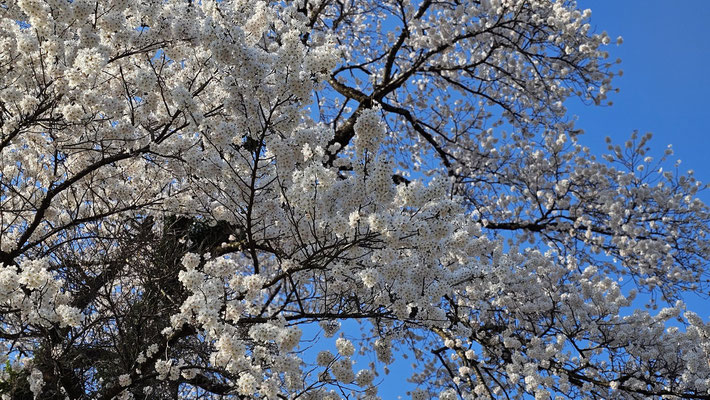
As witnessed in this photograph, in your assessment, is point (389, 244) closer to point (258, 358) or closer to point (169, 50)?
point (258, 358)

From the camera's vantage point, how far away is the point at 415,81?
11.0 meters

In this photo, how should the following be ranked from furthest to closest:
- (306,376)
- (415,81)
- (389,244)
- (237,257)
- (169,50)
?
(415,81) < (237,257) < (169,50) < (306,376) < (389,244)

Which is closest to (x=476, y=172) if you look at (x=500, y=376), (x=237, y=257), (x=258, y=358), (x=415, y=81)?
(x=415, y=81)

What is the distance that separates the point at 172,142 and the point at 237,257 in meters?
5.01

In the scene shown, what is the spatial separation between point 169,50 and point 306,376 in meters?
2.70

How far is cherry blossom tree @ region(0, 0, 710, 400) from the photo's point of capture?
401cm

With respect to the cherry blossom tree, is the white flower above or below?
below

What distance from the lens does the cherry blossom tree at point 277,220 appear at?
4.01 meters

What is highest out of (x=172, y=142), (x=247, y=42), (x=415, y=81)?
(x=415, y=81)

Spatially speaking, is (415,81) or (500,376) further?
(415,81)

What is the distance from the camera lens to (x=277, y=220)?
4.75 meters

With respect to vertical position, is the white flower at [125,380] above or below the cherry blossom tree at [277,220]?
below

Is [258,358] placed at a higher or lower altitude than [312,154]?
lower

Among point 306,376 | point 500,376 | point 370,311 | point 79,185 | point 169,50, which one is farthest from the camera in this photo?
point 500,376
